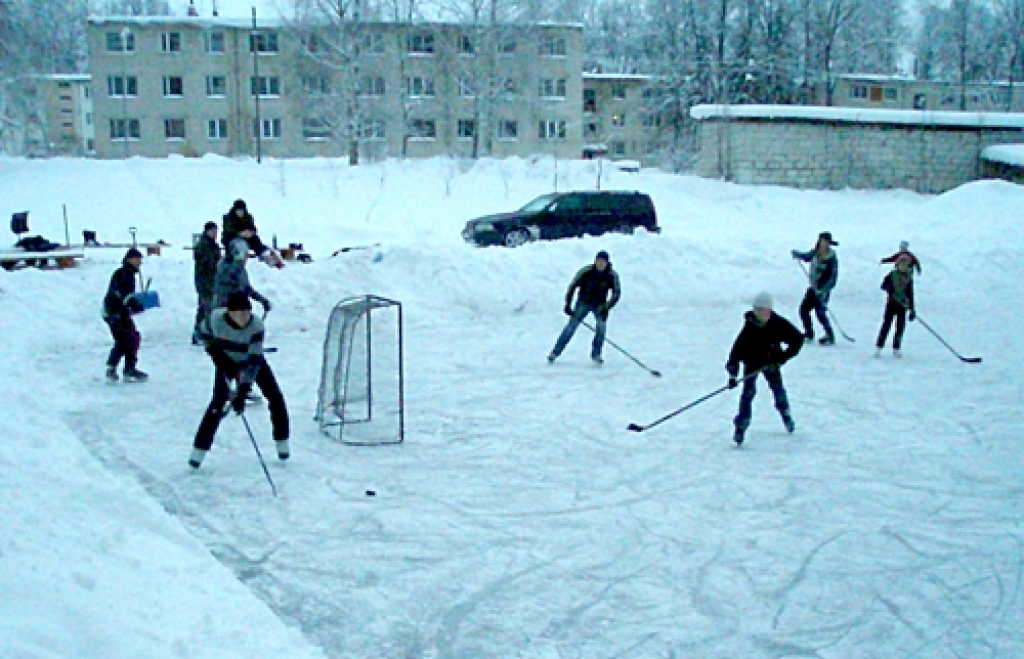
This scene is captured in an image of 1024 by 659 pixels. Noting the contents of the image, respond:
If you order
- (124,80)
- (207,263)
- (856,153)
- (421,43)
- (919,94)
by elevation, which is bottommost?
(207,263)

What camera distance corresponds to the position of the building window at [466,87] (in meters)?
49.3

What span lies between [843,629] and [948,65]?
82.5 meters

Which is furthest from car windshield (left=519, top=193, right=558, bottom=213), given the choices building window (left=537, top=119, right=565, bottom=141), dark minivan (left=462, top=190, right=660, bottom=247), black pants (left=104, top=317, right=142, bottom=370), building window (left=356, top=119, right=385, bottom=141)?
building window (left=537, top=119, right=565, bottom=141)

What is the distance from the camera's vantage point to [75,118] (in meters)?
92.1

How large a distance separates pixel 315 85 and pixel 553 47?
480 inches

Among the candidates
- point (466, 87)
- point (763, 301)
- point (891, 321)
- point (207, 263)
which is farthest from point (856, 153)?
point (763, 301)

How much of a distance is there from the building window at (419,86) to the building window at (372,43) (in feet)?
8.30

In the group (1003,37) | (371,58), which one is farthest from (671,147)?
(1003,37)

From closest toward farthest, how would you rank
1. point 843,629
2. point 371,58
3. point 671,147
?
point 843,629 → point 371,58 → point 671,147

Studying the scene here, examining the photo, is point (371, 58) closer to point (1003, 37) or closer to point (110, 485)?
point (110, 485)

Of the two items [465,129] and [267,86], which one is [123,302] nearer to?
[267,86]

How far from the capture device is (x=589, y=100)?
66000 millimetres

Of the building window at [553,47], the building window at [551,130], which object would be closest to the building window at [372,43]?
the building window at [553,47]

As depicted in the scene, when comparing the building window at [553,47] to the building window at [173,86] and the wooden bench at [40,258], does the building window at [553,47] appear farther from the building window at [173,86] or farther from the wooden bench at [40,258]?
the wooden bench at [40,258]
